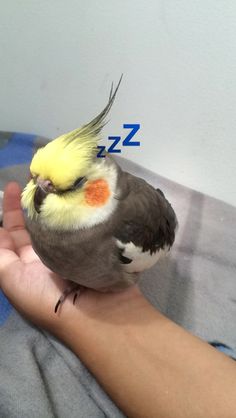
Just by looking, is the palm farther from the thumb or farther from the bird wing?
the bird wing

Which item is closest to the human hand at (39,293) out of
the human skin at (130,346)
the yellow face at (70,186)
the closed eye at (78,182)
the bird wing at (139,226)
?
the human skin at (130,346)

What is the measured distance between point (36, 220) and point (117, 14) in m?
0.70

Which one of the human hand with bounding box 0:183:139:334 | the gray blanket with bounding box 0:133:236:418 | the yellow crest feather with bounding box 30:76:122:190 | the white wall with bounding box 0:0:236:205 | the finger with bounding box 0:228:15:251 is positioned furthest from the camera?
the white wall with bounding box 0:0:236:205

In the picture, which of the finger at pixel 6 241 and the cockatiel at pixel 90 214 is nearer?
the cockatiel at pixel 90 214

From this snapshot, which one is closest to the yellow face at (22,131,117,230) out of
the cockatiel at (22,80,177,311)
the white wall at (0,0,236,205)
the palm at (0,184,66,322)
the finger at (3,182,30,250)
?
the cockatiel at (22,80,177,311)

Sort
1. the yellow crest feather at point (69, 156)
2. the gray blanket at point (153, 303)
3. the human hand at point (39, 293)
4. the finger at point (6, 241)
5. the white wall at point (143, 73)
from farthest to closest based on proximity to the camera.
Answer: the white wall at point (143, 73), the finger at point (6, 241), the human hand at point (39, 293), the gray blanket at point (153, 303), the yellow crest feather at point (69, 156)

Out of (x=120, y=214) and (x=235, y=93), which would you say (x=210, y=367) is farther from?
(x=235, y=93)

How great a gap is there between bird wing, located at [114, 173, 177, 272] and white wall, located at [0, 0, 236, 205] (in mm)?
415

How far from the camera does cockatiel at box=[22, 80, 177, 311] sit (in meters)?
0.66

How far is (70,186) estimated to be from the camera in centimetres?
66

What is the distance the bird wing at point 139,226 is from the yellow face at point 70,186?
5cm

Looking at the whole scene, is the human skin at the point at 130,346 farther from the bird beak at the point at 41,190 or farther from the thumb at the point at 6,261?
the bird beak at the point at 41,190

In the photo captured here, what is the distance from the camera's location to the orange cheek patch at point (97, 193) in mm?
687

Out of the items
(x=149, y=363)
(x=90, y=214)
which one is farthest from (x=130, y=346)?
(x=90, y=214)
